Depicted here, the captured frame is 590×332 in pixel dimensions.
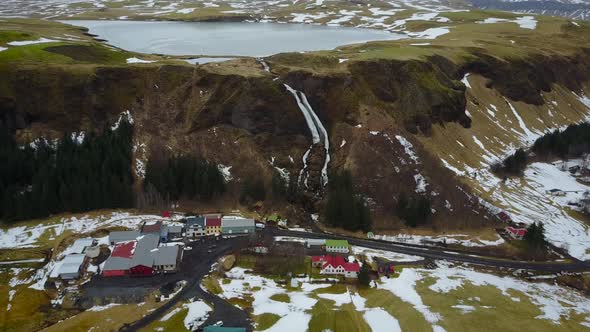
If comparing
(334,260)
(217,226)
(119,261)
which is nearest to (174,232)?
(217,226)

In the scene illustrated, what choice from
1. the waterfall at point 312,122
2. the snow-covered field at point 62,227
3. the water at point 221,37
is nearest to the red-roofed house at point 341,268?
the waterfall at point 312,122

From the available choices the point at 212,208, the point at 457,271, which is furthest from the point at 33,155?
the point at 457,271

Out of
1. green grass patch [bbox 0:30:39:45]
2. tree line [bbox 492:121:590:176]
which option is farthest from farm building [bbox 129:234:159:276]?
tree line [bbox 492:121:590:176]

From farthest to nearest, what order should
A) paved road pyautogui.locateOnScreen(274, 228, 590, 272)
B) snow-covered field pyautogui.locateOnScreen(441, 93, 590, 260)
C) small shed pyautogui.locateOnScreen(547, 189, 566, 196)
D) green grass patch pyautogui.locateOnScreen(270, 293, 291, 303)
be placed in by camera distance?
small shed pyautogui.locateOnScreen(547, 189, 566, 196), snow-covered field pyautogui.locateOnScreen(441, 93, 590, 260), paved road pyautogui.locateOnScreen(274, 228, 590, 272), green grass patch pyautogui.locateOnScreen(270, 293, 291, 303)

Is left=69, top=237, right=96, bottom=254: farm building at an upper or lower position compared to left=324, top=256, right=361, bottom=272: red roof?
upper

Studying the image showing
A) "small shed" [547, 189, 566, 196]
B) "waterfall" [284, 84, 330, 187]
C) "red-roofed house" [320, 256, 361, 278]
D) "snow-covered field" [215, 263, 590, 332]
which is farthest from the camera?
"waterfall" [284, 84, 330, 187]

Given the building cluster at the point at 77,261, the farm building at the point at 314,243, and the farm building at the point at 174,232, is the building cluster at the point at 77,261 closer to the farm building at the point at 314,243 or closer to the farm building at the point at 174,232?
the farm building at the point at 174,232

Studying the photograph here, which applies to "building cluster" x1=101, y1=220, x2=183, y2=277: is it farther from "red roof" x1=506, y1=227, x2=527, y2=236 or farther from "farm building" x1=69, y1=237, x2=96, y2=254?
"red roof" x1=506, y1=227, x2=527, y2=236
